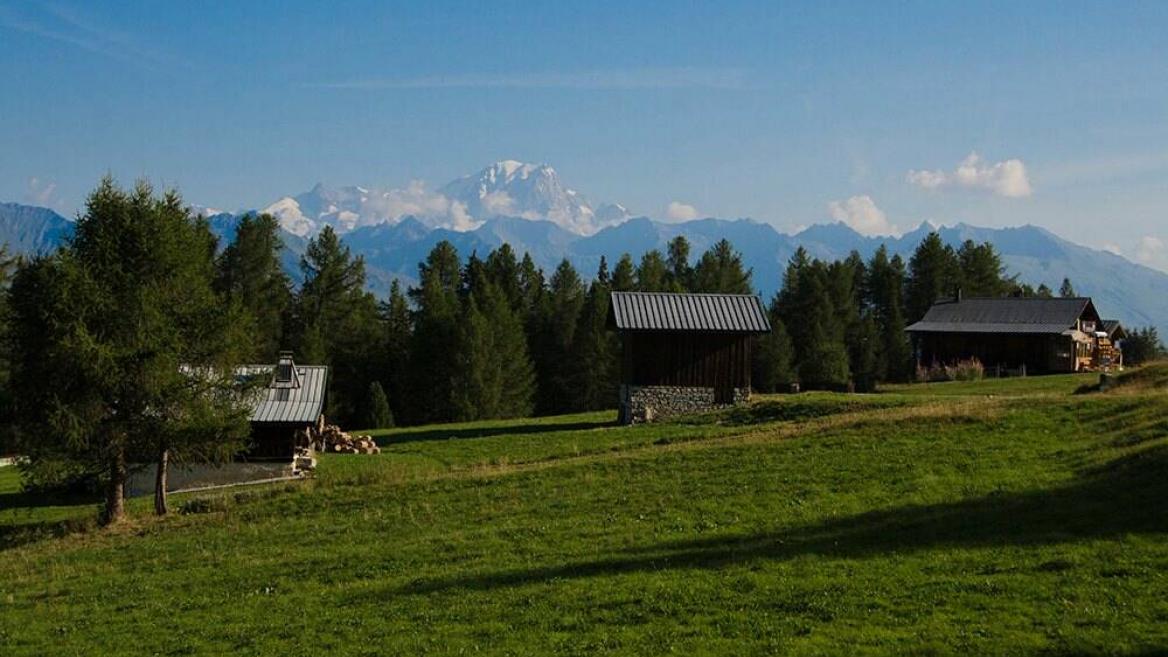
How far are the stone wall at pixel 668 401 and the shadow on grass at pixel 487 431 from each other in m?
1.37

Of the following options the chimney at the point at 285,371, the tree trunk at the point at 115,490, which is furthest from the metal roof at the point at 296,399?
the tree trunk at the point at 115,490

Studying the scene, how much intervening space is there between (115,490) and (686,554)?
73.4 ft

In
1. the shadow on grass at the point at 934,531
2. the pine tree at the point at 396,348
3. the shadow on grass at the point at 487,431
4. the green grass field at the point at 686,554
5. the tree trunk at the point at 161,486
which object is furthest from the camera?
the pine tree at the point at 396,348

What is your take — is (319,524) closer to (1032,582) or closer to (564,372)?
(1032,582)

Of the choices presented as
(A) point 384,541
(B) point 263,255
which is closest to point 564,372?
(B) point 263,255

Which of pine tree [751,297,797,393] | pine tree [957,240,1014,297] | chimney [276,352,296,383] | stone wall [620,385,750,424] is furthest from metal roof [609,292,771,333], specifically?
pine tree [957,240,1014,297]

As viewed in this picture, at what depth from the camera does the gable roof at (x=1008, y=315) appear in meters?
70.4

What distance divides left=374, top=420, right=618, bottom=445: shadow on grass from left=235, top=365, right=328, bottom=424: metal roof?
6.25 m

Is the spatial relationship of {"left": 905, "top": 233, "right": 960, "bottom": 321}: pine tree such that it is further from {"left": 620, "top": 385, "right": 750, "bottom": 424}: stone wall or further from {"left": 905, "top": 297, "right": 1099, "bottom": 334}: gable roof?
{"left": 620, "top": 385, "right": 750, "bottom": 424}: stone wall

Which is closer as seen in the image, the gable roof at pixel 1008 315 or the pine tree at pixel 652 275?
the gable roof at pixel 1008 315

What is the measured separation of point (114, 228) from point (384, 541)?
16207 mm

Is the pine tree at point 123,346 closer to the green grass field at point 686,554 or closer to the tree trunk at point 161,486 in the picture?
the tree trunk at point 161,486

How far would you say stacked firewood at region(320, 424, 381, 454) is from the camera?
50.2m

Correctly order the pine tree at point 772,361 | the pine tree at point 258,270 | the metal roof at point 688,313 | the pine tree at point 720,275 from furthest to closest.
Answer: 1. the pine tree at point 720,275
2. the pine tree at point 772,361
3. the pine tree at point 258,270
4. the metal roof at point 688,313
